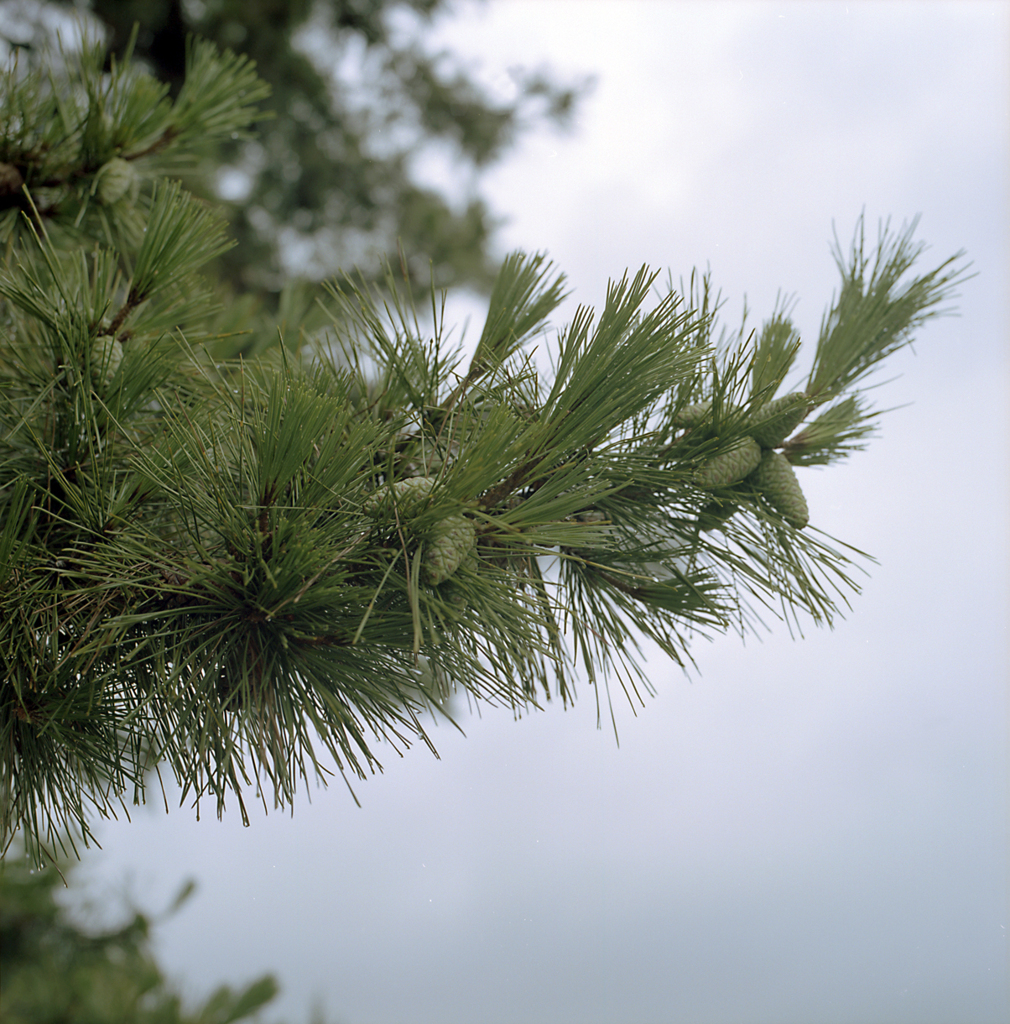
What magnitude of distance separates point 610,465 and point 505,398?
0.07m

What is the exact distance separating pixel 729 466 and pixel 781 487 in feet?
0.12

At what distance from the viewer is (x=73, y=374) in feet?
1.60

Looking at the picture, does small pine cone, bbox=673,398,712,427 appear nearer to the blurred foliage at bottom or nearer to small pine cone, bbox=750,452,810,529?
small pine cone, bbox=750,452,810,529

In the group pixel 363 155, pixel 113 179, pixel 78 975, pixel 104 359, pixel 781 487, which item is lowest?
pixel 781 487

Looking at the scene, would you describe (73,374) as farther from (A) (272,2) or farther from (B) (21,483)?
(A) (272,2)

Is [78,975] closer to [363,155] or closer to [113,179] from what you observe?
[113,179]

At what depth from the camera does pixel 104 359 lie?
500 mm

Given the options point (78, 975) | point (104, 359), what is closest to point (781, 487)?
point (104, 359)

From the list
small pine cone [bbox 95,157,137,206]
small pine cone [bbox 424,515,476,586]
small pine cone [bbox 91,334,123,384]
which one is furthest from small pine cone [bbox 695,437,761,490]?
small pine cone [bbox 95,157,137,206]

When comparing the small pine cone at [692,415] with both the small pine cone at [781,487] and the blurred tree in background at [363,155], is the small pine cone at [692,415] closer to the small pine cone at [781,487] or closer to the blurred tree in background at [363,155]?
the small pine cone at [781,487]

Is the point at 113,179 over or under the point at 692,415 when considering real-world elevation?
over

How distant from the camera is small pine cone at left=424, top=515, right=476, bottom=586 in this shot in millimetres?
390

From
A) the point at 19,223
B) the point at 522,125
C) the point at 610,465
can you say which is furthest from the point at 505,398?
the point at 522,125

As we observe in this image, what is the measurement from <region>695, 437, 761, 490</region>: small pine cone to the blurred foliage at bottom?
0.39m
